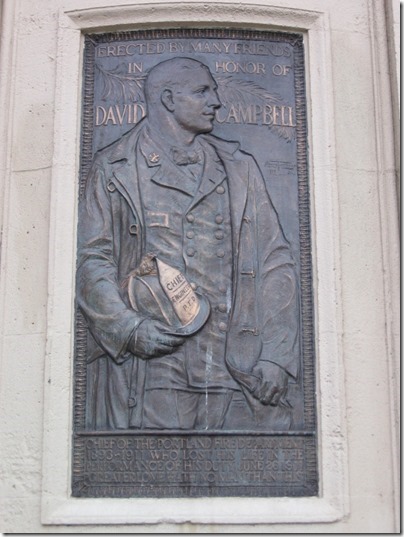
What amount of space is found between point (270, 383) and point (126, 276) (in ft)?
4.27

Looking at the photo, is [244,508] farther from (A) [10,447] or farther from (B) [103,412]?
(A) [10,447]

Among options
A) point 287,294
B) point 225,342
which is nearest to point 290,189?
point 287,294

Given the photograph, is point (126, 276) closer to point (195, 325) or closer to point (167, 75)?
point (195, 325)

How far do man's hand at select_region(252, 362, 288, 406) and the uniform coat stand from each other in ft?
0.13

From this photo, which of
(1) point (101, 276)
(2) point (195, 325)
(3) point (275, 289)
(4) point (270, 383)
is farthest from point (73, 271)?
(4) point (270, 383)

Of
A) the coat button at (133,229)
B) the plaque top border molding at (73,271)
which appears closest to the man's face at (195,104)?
the plaque top border molding at (73,271)

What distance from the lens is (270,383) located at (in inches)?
276

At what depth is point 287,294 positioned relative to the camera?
23.7 feet

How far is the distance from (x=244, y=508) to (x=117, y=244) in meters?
2.10

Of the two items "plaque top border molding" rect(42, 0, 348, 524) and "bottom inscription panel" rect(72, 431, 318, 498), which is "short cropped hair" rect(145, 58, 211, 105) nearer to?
"plaque top border molding" rect(42, 0, 348, 524)

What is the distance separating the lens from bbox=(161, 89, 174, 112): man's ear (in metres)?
7.56

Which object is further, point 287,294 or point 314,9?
point 314,9

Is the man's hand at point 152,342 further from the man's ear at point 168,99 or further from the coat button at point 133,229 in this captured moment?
the man's ear at point 168,99

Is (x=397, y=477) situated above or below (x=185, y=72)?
below
